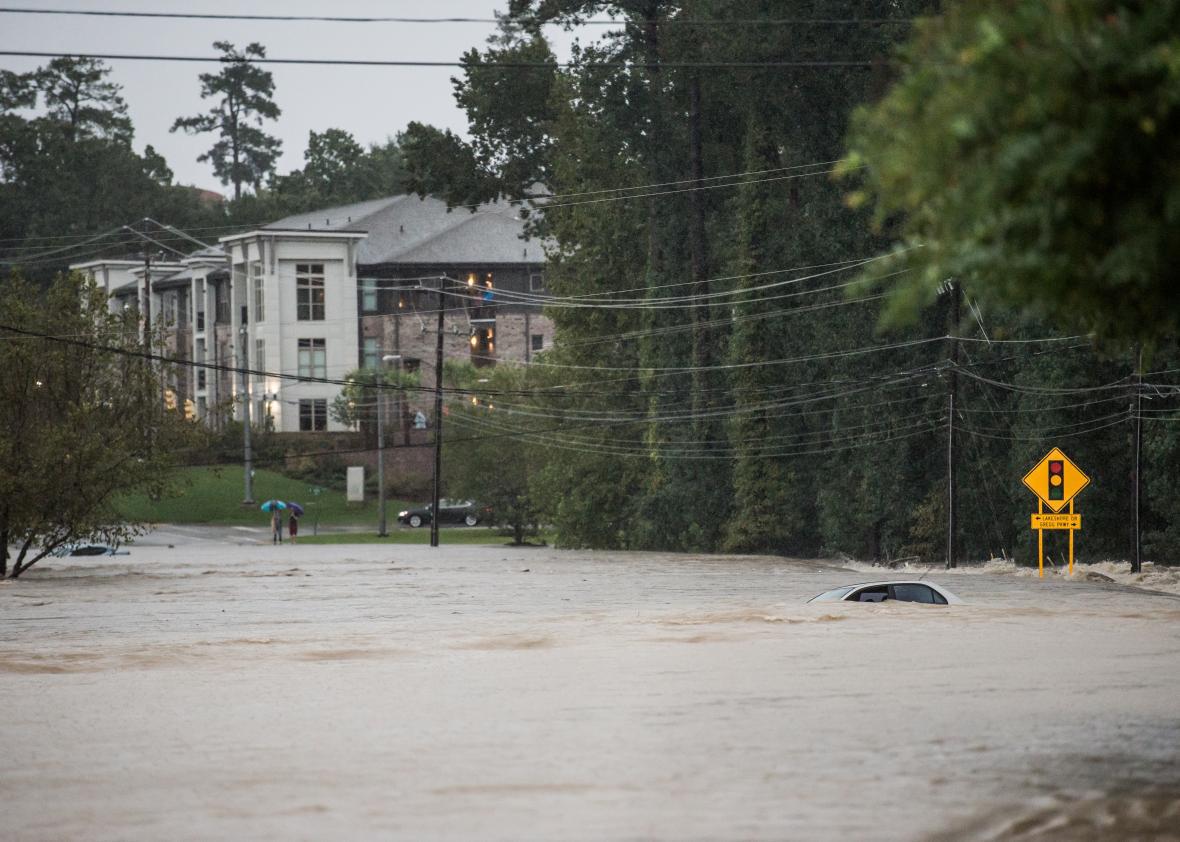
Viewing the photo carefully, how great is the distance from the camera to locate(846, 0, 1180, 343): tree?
826 centimetres

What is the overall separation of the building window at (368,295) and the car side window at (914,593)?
7620 cm

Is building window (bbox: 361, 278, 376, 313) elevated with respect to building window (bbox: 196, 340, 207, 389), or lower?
elevated

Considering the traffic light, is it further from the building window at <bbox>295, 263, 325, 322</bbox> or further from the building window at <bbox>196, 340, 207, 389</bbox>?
the building window at <bbox>196, 340, 207, 389</bbox>

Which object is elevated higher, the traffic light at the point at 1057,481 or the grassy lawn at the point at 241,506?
the traffic light at the point at 1057,481

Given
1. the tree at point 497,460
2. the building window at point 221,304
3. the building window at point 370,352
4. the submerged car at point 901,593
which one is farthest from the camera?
the building window at point 221,304

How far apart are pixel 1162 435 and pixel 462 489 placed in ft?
136

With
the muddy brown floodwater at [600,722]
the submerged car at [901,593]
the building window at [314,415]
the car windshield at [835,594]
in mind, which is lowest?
the muddy brown floodwater at [600,722]

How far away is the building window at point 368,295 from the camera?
101562mm

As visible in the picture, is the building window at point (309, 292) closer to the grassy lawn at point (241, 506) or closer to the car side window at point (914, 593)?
the grassy lawn at point (241, 506)

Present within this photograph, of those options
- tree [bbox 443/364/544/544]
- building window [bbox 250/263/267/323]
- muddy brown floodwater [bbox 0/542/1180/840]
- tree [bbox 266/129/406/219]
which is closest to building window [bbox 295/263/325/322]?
building window [bbox 250/263/267/323]

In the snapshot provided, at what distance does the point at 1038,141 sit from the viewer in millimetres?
8281

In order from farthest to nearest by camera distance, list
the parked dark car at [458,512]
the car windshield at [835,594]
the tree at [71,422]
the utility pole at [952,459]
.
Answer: the parked dark car at [458,512]
the utility pole at [952,459]
the tree at [71,422]
the car windshield at [835,594]

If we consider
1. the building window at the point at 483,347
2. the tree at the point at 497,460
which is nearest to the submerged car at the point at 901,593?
the tree at the point at 497,460

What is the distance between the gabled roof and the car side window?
7596 centimetres
